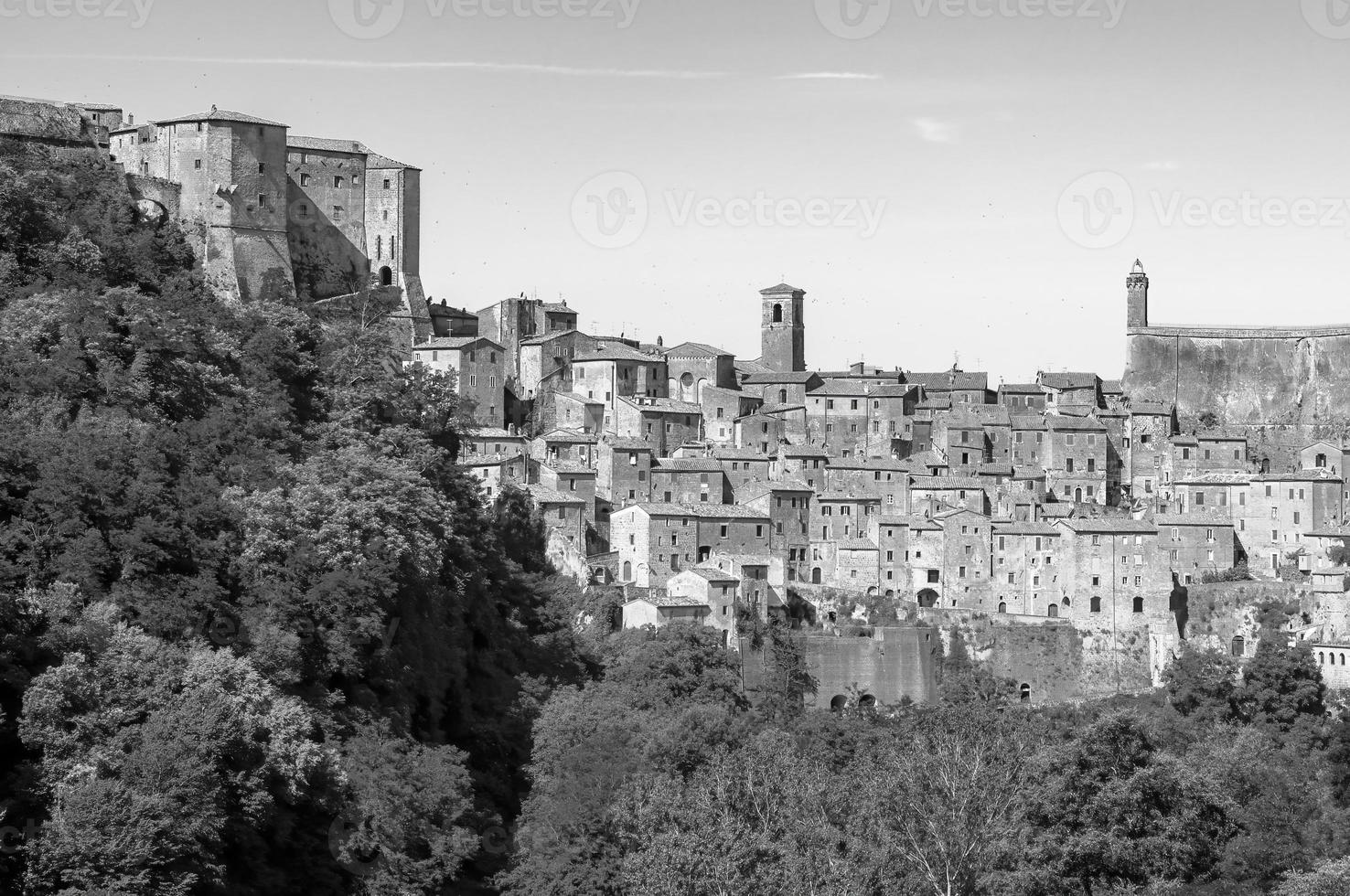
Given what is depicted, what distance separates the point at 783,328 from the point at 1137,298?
531 inches

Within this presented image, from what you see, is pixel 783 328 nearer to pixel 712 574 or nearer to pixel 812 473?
pixel 812 473

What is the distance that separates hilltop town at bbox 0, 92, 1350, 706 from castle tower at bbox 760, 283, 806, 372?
212cm

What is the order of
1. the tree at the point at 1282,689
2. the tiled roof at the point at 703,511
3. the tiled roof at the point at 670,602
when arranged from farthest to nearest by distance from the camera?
1. the tiled roof at the point at 703,511
2. the tiled roof at the point at 670,602
3. the tree at the point at 1282,689

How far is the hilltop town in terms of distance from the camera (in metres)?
58.8

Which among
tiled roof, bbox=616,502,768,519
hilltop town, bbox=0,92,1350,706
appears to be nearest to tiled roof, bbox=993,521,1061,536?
hilltop town, bbox=0,92,1350,706

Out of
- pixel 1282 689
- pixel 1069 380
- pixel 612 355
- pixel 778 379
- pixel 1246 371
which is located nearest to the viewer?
pixel 1282 689

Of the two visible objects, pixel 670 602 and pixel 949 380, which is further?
pixel 949 380

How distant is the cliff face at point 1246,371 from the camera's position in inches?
3039

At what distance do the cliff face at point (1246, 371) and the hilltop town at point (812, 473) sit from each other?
12.6 feet

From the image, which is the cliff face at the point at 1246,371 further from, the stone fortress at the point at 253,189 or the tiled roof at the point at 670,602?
the stone fortress at the point at 253,189

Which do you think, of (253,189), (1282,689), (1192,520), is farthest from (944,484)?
(253,189)

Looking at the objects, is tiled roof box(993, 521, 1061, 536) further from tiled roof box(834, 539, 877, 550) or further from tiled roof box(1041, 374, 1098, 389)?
A: tiled roof box(1041, 374, 1098, 389)

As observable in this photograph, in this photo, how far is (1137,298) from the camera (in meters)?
78.2

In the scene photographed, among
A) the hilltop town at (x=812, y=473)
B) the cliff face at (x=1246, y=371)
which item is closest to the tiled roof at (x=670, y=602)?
the hilltop town at (x=812, y=473)
